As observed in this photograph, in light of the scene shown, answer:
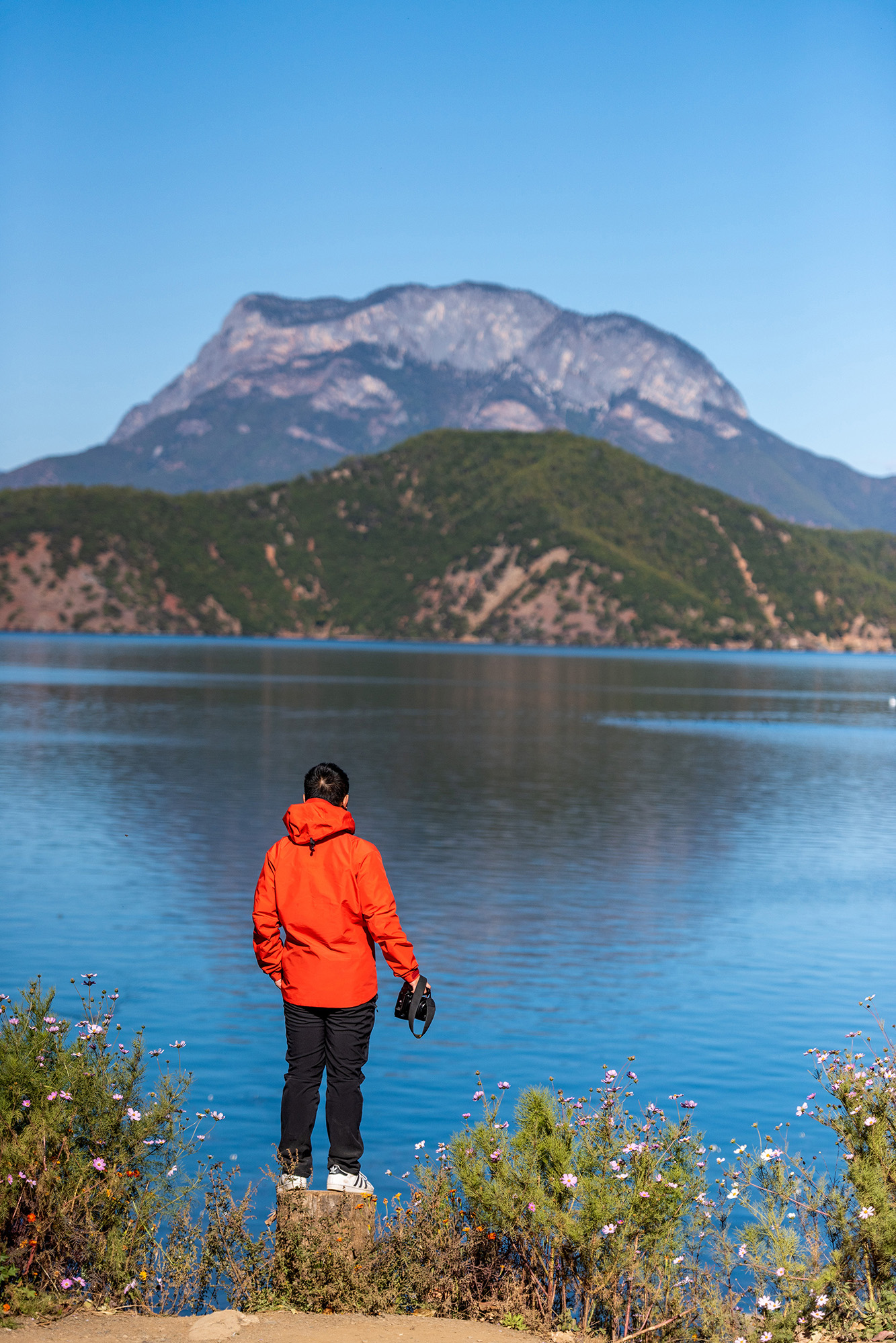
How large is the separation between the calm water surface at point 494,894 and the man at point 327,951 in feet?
14.3

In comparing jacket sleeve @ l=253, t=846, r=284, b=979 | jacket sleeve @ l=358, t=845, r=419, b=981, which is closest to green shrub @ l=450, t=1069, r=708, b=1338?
jacket sleeve @ l=358, t=845, r=419, b=981

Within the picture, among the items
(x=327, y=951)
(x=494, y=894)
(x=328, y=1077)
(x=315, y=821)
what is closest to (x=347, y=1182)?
(x=328, y=1077)

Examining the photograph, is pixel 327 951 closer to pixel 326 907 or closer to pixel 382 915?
pixel 326 907

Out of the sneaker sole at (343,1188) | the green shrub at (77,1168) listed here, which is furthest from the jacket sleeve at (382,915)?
the green shrub at (77,1168)

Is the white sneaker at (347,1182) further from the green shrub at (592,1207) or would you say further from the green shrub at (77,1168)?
the green shrub at (77,1168)

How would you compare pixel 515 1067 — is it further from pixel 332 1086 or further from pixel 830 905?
pixel 830 905

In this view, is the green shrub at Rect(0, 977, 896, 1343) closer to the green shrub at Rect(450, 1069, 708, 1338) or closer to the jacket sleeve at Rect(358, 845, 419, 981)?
the green shrub at Rect(450, 1069, 708, 1338)

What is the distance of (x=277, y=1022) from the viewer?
1728cm

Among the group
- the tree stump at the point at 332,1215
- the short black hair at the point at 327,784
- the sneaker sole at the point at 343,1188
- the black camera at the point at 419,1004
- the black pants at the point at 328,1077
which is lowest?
the tree stump at the point at 332,1215

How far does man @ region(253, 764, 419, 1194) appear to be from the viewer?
814cm

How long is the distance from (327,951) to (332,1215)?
4.81 ft

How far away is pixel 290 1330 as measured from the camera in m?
7.39

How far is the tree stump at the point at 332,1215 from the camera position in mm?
8039

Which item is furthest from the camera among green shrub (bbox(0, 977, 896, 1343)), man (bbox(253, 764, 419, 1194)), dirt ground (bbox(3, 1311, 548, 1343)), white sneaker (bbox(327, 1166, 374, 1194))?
white sneaker (bbox(327, 1166, 374, 1194))
